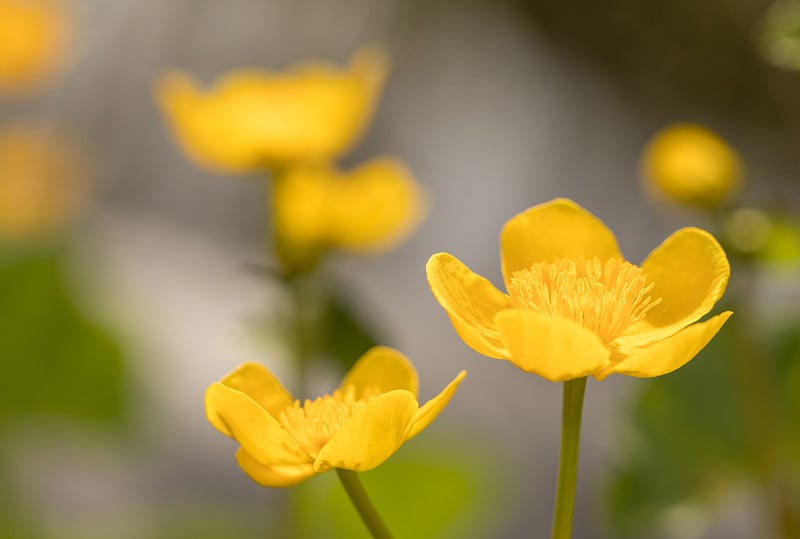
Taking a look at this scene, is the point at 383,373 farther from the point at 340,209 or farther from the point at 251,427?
the point at 340,209

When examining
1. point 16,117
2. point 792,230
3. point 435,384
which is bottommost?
point 435,384

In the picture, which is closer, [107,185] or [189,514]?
[189,514]

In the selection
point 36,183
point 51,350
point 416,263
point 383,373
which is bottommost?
point 416,263

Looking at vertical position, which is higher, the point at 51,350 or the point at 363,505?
the point at 363,505

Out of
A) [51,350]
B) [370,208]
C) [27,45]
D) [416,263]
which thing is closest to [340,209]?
[370,208]

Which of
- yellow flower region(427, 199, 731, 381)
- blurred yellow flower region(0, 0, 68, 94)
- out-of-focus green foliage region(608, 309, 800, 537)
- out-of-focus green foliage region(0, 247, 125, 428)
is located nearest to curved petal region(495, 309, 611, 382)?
yellow flower region(427, 199, 731, 381)

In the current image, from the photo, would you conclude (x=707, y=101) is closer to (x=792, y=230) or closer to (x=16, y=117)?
(x=792, y=230)

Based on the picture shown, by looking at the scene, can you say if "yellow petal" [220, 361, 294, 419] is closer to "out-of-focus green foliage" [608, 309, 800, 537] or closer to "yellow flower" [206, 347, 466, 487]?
"yellow flower" [206, 347, 466, 487]

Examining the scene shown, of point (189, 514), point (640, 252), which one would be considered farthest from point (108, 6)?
point (189, 514)
